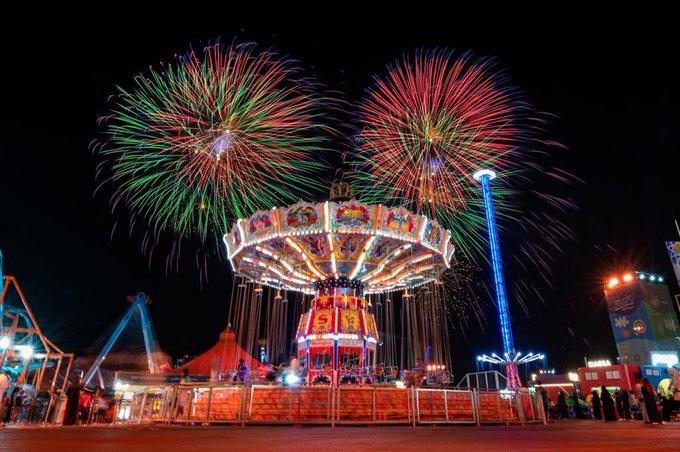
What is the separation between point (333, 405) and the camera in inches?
393

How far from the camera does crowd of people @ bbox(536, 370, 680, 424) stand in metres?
10.6

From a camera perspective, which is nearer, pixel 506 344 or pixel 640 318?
pixel 506 344

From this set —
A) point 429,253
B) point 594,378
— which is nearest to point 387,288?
point 429,253

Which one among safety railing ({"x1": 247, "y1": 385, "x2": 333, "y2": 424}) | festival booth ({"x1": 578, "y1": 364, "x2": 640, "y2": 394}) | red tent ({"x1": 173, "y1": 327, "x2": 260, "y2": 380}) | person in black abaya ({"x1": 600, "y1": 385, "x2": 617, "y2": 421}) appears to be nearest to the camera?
safety railing ({"x1": 247, "y1": 385, "x2": 333, "y2": 424})

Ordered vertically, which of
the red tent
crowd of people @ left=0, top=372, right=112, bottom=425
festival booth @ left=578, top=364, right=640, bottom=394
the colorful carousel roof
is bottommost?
crowd of people @ left=0, top=372, right=112, bottom=425

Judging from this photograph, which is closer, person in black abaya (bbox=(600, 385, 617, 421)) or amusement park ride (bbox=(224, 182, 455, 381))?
person in black abaya (bbox=(600, 385, 617, 421))

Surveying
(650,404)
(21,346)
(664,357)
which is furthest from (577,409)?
(21,346)

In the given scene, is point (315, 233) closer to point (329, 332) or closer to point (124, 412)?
point (329, 332)

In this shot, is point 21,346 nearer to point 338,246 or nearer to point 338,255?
point 338,255

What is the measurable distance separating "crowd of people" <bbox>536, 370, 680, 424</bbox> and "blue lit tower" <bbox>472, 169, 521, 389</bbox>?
587cm

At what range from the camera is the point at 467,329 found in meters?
50.6

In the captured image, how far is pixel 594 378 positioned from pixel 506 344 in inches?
273

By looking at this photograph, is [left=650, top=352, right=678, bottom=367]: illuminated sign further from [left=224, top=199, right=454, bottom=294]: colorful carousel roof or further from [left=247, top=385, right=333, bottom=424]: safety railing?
[left=247, top=385, right=333, bottom=424]: safety railing

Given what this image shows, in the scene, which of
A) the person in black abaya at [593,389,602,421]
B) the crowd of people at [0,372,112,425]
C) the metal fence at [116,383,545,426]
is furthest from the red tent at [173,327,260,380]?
the person in black abaya at [593,389,602,421]
